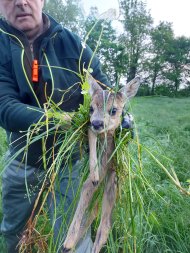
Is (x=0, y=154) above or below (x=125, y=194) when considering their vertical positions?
below

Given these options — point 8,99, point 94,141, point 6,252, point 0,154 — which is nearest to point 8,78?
point 8,99

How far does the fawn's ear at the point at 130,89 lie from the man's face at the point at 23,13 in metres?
1.32

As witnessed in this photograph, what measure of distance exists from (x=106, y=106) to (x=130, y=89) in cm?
20

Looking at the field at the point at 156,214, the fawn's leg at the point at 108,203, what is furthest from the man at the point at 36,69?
the fawn's leg at the point at 108,203

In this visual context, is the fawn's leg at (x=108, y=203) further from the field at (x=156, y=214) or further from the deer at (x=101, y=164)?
the field at (x=156, y=214)

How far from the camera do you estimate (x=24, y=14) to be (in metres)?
3.10

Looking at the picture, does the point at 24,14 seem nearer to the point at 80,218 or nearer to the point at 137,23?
the point at 80,218

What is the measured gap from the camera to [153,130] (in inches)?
311

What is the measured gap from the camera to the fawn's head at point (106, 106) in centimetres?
189

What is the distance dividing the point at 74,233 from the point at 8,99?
120 cm

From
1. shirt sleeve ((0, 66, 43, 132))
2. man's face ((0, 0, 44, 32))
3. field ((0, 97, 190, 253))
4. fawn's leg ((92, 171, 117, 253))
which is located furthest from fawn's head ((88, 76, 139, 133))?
man's face ((0, 0, 44, 32))

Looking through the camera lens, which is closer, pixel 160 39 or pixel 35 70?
pixel 35 70

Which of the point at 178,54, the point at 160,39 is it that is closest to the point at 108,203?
the point at 178,54

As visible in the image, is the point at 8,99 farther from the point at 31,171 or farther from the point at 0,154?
the point at 0,154
